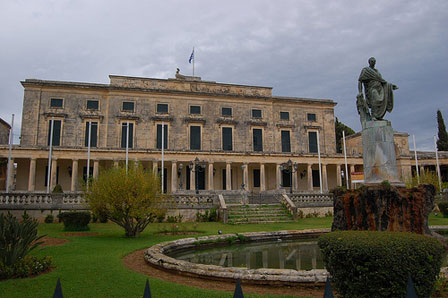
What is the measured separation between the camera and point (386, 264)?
414 cm

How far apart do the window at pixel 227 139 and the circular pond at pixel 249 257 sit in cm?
2591

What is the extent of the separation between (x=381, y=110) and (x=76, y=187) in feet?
100.0

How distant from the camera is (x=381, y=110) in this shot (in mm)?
11258

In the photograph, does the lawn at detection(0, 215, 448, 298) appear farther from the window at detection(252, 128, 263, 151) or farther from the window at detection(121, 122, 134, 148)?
the window at detection(252, 128, 263, 151)

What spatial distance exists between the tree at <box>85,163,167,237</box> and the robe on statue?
9491 millimetres

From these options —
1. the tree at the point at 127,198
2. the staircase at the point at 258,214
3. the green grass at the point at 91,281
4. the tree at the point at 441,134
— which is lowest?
the green grass at the point at 91,281

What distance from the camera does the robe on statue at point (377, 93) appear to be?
11.3 metres

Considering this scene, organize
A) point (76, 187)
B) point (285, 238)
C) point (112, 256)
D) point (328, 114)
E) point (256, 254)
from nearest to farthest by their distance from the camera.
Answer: point (112, 256) < point (256, 254) < point (285, 238) < point (76, 187) < point (328, 114)

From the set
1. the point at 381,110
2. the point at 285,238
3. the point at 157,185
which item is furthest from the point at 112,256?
the point at 381,110

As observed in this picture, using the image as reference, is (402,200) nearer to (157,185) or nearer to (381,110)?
(381,110)

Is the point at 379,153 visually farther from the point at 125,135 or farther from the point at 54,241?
the point at 125,135

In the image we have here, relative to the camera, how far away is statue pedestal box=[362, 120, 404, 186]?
10.7 metres

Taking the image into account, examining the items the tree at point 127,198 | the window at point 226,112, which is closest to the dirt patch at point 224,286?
the tree at point 127,198

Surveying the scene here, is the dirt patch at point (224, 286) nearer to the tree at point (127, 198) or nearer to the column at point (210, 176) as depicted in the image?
the tree at point (127, 198)
